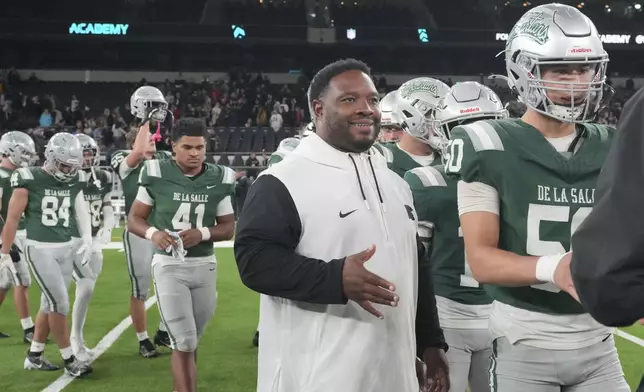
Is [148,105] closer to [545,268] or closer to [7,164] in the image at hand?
[7,164]

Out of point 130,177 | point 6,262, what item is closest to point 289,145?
point 130,177

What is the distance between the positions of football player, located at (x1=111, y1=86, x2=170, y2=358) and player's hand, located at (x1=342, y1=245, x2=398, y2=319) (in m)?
4.72

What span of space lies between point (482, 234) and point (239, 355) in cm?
472

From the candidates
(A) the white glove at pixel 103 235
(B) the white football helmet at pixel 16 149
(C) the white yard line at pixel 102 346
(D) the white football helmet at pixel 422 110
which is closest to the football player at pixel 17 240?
(B) the white football helmet at pixel 16 149

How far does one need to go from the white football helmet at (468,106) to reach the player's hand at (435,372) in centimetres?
144

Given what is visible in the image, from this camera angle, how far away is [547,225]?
8.41ft

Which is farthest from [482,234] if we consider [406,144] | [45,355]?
[45,355]

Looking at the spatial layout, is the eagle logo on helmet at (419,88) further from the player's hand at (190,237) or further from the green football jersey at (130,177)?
the green football jersey at (130,177)

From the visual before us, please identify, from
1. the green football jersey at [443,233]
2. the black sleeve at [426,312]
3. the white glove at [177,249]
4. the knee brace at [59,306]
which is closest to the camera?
the black sleeve at [426,312]

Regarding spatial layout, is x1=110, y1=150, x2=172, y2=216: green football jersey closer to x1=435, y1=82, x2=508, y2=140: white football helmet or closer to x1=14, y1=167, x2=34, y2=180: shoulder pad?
x1=14, y1=167, x2=34, y2=180: shoulder pad

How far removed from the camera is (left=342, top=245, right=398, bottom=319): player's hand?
2268 mm

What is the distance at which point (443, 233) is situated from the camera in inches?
146

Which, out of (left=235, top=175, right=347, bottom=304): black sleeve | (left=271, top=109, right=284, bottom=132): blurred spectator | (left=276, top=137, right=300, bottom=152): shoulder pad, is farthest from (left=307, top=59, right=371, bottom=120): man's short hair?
(left=271, top=109, right=284, bottom=132): blurred spectator

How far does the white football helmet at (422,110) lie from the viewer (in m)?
4.23
